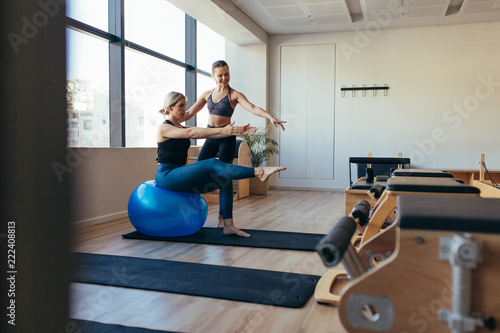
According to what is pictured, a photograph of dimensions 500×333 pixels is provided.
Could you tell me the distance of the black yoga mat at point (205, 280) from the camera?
1.88m

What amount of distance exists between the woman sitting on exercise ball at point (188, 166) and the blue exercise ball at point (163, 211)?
7 cm

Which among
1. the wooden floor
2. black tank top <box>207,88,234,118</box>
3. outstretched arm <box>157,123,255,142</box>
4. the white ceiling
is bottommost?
the wooden floor

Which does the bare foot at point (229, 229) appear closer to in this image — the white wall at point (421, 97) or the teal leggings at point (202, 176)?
the teal leggings at point (202, 176)

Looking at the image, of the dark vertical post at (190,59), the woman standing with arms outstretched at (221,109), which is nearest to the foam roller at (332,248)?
the woman standing with arms outstretched at (221,109)

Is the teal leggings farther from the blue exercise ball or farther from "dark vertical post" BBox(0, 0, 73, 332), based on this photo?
"dark vertical post" BBox(0, 0, 73, 332)

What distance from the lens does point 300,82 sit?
693 centimetres

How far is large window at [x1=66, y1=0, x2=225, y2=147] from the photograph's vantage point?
4016 millimetres

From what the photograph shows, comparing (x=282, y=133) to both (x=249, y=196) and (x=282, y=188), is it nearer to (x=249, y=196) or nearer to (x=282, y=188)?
(x=282, y=188)

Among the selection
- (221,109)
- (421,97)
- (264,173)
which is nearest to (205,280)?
(264,173)

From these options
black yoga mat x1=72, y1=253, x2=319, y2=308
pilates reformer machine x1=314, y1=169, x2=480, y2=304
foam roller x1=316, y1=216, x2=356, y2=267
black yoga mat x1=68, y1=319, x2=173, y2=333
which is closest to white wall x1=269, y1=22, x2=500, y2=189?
pilates reformer machine x1=314, y1=169, x2=480, y2=304

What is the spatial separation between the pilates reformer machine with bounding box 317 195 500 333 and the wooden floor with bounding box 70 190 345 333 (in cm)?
61

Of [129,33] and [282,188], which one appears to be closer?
[129,33]

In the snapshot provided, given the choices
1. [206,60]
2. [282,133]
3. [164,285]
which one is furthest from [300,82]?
[164,285]

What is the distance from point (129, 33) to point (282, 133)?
3149 mm
